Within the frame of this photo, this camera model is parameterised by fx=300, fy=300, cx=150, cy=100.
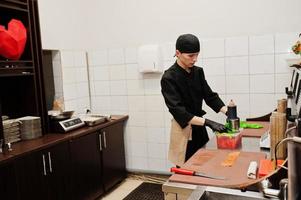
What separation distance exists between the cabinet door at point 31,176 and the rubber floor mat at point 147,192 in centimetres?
97

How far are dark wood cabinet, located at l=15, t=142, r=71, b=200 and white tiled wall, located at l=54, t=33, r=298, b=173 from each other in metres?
0.91

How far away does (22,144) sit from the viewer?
2.29m

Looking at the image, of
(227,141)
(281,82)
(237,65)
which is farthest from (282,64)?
(227,141)

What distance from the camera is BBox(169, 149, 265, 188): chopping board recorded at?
123 cm

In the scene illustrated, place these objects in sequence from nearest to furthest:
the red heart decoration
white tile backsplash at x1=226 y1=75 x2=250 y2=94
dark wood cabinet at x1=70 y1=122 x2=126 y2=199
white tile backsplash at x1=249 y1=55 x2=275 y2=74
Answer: the red heart decoration < dark wood cabinet at x1=70 y1=122 x2=126 y2=199 < white tile backsplash at x1=249 y1=55 x2=275 y2=74 < white tile backsplash at x1=226 y1=75 x2=250 y2=94

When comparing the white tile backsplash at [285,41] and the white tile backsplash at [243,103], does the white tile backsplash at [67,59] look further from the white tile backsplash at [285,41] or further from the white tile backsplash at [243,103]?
the white tile backsplash at [285,41]

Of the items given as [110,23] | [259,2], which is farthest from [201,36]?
[110,23]

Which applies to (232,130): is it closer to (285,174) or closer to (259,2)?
(285,174)

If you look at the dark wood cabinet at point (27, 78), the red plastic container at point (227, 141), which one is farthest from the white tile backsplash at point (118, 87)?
the red plastic container at point (227, 141)

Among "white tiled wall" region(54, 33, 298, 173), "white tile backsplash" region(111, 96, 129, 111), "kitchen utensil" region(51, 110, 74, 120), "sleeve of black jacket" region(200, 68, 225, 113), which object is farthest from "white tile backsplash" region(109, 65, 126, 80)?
"sleeve of black jacket" region(200, 68, 225, 113)

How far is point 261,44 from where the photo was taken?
277 centimetres

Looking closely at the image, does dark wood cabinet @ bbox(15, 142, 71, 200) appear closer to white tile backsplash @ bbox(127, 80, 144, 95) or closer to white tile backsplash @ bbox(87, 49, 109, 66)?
white tile backsplash @ bbox(127, 80, 144, 95)

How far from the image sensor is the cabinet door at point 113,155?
3.05 m

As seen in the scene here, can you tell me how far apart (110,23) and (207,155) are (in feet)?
7.31
